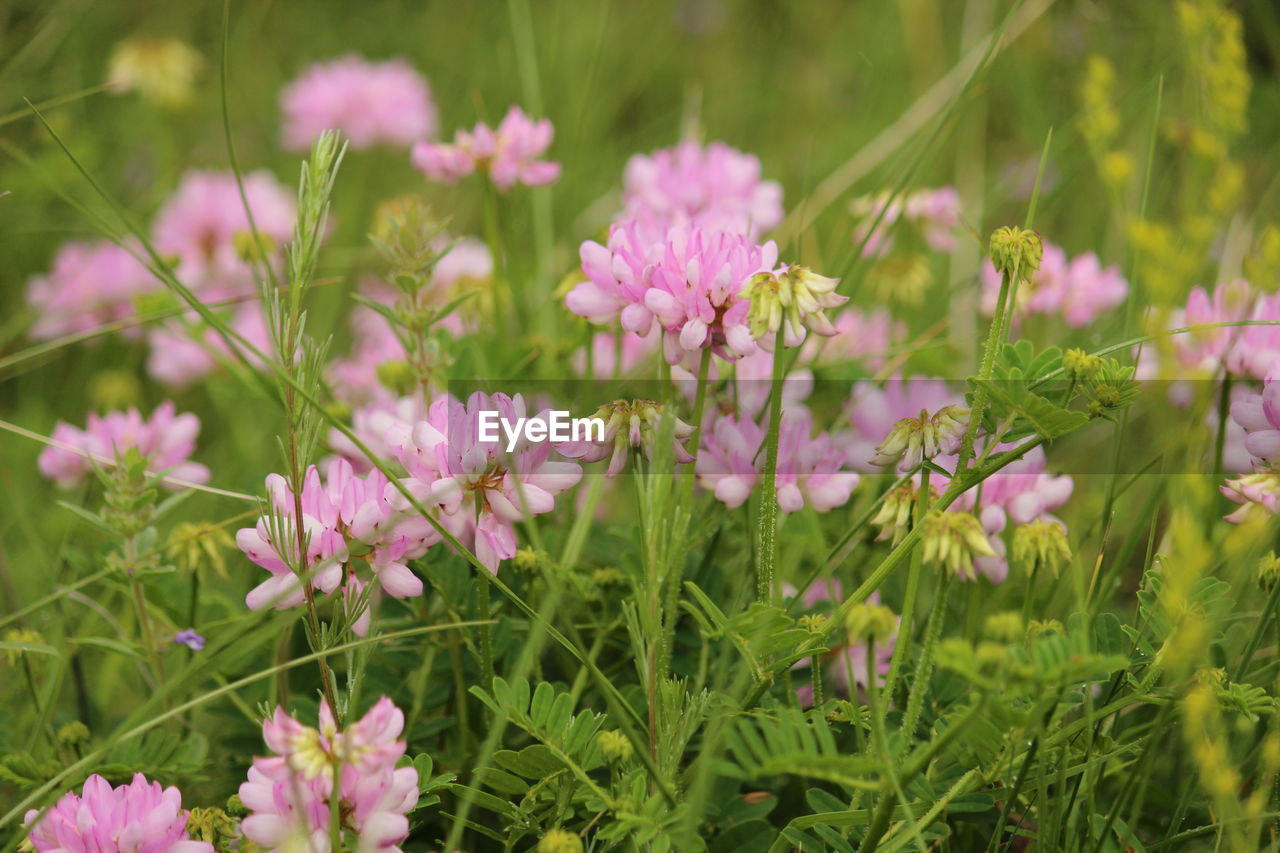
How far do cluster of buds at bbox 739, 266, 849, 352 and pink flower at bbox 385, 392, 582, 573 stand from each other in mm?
187

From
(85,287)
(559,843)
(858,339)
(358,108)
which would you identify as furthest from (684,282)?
(358,108)

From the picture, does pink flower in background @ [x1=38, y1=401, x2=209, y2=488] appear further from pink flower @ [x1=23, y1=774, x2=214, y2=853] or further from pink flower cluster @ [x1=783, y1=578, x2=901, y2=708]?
pink flower cluster @ [x1=783, y1=578, x2=901, y2=708]

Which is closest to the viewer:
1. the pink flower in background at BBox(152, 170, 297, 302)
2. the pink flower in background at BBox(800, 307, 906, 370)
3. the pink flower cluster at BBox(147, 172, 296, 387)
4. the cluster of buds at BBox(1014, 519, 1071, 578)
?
the cluster of buds at BBox(1014, 519, 1071, 578)

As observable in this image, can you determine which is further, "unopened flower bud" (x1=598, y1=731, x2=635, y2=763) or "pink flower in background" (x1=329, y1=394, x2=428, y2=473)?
"pink flower in background" (x1=329, y1=394, x2=428, y2=473)

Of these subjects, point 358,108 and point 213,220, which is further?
point 358,108

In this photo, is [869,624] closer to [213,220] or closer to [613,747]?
[613,747]

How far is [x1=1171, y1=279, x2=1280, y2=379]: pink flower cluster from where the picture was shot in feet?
3.62

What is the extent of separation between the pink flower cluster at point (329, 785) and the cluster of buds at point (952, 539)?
0.38 m

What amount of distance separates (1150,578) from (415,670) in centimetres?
67

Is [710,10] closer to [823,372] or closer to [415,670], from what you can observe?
[823,372]

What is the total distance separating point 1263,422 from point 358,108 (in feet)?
7.05

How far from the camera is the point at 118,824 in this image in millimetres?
826

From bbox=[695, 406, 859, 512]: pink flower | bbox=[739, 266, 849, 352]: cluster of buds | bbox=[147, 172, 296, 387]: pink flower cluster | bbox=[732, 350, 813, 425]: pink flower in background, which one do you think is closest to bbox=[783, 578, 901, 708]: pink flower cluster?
bbox=[695, 406, 859, 512]: pink flower

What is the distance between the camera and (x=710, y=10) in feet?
12.1
